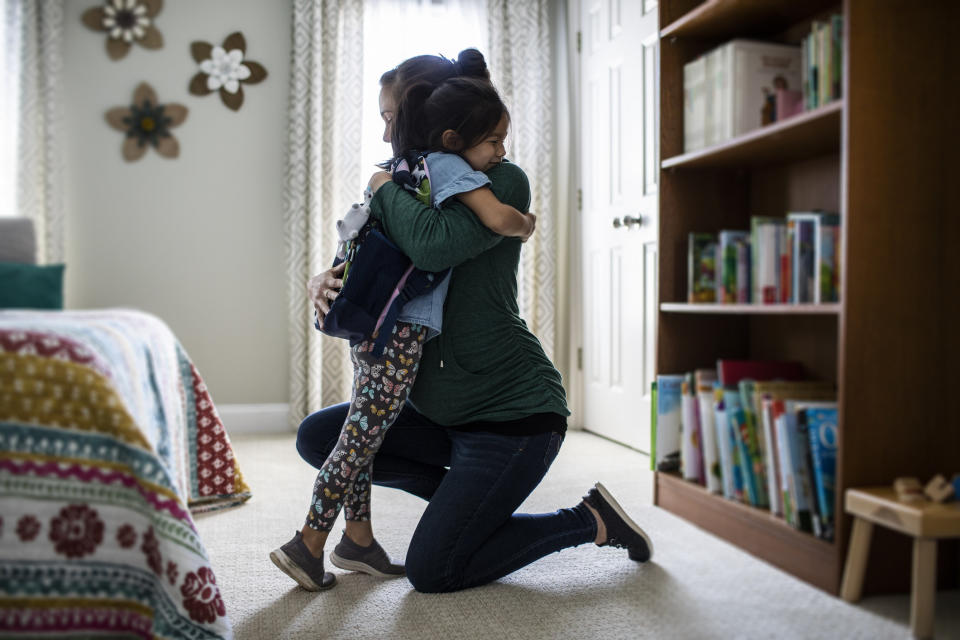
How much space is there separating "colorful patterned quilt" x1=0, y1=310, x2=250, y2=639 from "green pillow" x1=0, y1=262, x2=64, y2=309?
160 cm

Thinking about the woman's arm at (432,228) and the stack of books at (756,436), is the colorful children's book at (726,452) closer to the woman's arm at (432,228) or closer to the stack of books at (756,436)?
the stack of books at (756,436)

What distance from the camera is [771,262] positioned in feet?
5.24

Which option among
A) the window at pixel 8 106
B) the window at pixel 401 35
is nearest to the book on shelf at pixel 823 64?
the window at pixel 401 35

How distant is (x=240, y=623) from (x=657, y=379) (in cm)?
108

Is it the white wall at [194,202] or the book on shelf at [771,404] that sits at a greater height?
the white wall at [194,202]

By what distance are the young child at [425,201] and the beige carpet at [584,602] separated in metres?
0.12

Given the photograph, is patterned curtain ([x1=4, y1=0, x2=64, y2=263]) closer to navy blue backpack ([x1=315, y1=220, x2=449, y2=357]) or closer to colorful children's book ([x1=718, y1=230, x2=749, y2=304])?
navy blue backpack ([x1=315, y1=220, x2=449, y2=357])

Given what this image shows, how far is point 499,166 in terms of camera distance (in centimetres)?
156

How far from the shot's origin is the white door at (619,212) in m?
2.95

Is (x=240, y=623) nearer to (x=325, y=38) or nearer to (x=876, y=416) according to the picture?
(x=876, y=416)

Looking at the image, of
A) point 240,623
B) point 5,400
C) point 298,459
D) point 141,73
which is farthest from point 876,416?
point 141,73

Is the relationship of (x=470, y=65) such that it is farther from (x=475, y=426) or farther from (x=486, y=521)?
(x=486, y=521)

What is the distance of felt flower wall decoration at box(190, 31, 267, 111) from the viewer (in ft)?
11.5

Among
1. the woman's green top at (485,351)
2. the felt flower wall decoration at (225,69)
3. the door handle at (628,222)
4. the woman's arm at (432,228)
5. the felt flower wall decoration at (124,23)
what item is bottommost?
the woman's green top at (485,351)
